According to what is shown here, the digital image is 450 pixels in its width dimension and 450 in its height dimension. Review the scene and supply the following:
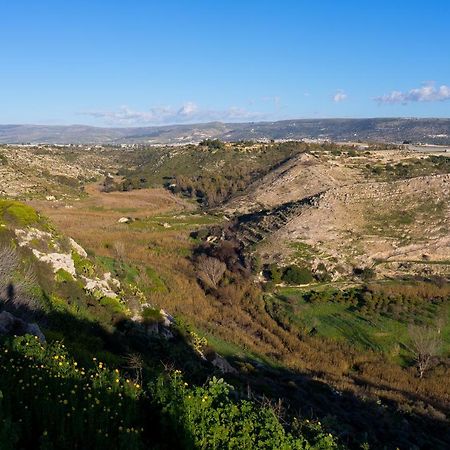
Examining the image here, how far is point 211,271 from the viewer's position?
35.8 m

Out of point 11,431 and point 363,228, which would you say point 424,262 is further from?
point 11,431

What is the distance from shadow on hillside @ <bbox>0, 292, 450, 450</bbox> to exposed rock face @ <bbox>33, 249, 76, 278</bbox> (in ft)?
14.7

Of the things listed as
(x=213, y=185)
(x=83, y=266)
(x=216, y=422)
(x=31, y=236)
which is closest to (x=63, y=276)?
(x=83, y=266)

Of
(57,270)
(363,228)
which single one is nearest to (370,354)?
(57,270)

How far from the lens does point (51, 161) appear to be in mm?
97500

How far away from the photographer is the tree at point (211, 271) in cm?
3506

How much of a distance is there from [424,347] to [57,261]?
18735 millimetres

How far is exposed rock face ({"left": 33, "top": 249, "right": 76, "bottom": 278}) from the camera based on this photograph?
886 inches

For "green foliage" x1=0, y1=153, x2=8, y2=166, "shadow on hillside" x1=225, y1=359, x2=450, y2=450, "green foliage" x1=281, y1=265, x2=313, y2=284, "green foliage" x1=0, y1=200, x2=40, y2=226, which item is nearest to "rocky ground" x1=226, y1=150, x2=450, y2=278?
"green foliage" x1=281, y1=265, x2=313, y2=284

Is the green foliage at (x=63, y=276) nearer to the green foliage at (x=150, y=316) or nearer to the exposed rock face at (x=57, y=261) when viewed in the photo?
the exposed rock face at (x=57, y=261)

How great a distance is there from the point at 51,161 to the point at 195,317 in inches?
3092

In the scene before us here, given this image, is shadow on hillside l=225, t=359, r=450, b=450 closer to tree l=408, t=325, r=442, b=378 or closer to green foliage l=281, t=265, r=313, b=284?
tree l=408, t=325, r=442, b=378

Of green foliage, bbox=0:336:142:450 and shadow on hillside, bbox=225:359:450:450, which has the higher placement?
green foliage, bbox=0:336:142:450

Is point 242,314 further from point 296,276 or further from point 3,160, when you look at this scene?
point 3,160
